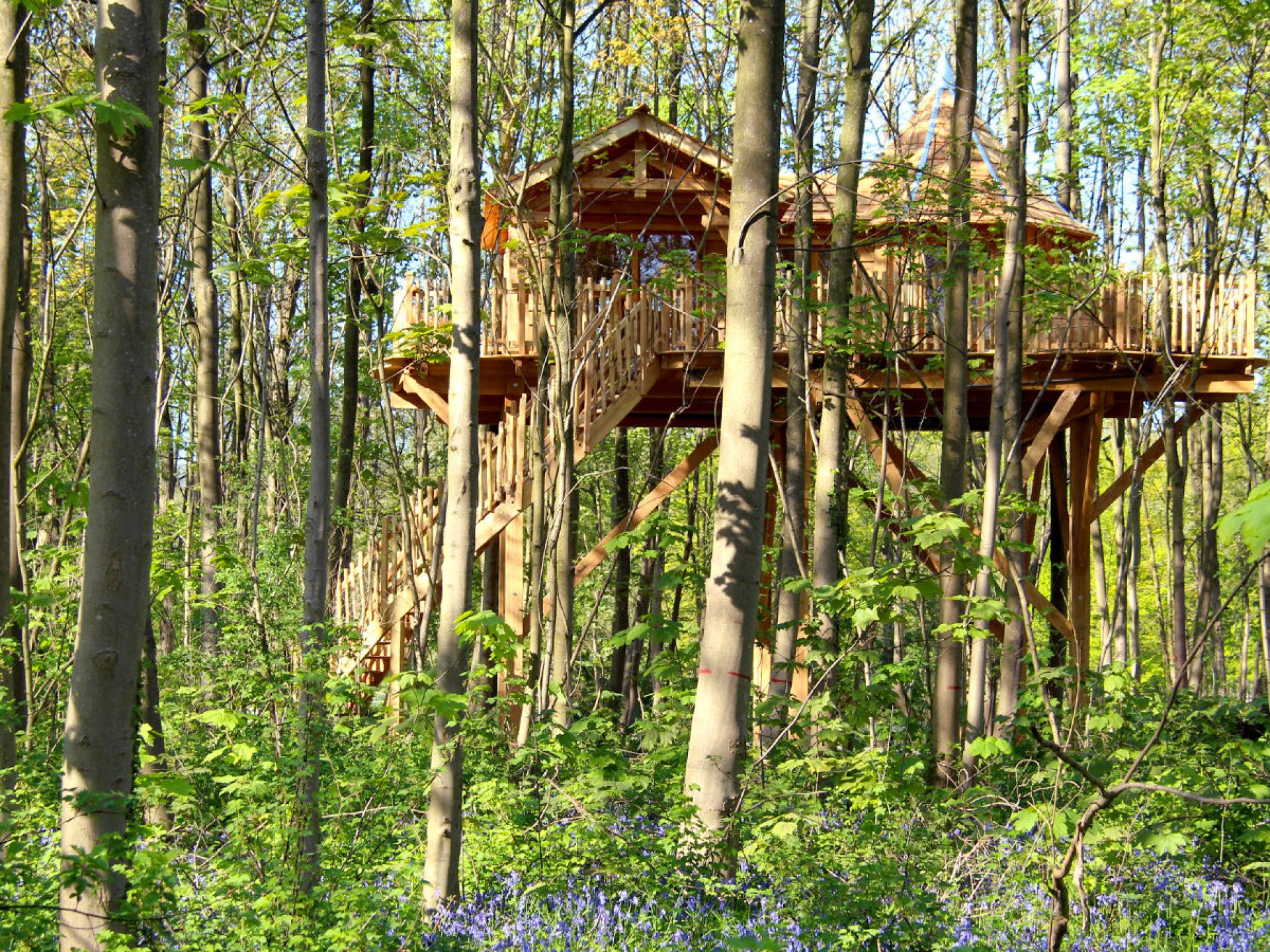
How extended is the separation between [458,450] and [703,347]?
760 cm

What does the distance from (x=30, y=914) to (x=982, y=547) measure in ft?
22.1

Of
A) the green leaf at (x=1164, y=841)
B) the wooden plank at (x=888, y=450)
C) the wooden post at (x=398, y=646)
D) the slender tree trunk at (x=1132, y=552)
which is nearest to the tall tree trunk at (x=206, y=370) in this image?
the wooden post at (x=398, y=646)

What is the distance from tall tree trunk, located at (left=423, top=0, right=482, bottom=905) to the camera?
5.92 meters

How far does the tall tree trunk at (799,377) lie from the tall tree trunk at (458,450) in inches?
174

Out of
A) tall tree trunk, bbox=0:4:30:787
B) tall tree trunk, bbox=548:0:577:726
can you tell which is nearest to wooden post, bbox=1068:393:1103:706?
tall tree trunk, bbox=548:0:577:726

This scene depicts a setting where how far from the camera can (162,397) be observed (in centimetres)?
1370

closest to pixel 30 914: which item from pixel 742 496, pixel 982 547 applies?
pixel 742 496

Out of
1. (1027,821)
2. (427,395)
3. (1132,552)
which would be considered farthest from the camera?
(1132,552)

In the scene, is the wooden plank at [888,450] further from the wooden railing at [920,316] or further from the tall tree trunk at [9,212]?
the tall tree trunk at [9,212]

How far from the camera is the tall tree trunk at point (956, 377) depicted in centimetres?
905

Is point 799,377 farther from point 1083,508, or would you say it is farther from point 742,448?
point 1083,508

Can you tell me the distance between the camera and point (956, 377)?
9.52 m

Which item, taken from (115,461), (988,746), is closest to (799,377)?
(988,746)

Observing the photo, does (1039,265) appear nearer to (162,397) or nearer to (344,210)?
(344,210)
